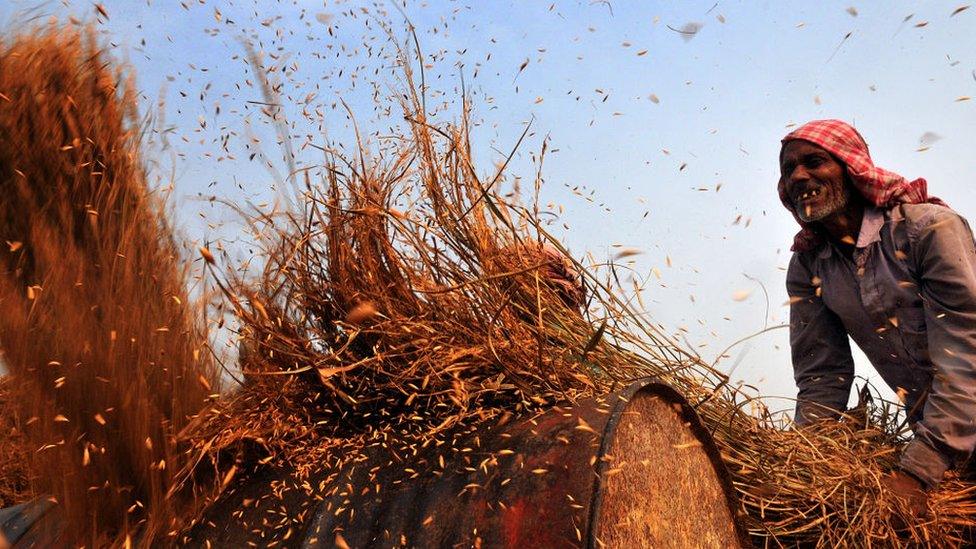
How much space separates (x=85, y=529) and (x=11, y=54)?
190 cm

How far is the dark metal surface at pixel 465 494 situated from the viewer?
1.60m

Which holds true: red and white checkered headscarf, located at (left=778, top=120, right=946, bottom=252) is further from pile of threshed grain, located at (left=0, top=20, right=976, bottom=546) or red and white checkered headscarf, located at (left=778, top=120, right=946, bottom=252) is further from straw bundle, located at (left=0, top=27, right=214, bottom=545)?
straw bundle, located at (left=0, top=27, right=214, bottom=545)

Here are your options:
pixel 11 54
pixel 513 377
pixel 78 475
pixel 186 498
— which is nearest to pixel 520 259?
pixel 513 377

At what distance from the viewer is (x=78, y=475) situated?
2.10 m

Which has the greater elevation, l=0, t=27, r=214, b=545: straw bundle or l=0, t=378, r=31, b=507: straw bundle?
l=0, t=27, r=214, b=545: straw bundle

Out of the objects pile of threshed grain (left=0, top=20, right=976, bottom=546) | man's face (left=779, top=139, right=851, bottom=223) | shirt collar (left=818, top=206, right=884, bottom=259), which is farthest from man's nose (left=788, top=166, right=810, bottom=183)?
pile of threshed grain (left=0, top=20, right=976, bottom=546)

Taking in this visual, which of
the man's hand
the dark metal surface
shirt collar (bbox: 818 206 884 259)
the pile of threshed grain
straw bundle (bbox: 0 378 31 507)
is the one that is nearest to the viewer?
the dark metal surface

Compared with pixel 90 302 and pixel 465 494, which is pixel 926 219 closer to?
pixel 465 494

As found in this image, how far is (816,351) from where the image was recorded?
3555 millimetres

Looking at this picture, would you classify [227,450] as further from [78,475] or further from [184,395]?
[78,475]

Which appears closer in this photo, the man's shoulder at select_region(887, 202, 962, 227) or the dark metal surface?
the dark metal surface

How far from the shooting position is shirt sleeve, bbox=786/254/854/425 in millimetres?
3469

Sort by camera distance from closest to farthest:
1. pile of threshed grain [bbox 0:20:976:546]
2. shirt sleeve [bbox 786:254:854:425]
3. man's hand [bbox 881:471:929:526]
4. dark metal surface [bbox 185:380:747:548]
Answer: dark metal surface [bbox 185:380:747:548] < pile of threshed grain [bbox 0:20:976:546] < man's hand [bbox 881:471:929:526] < shirt sleeve [bbox 786:254:854:425]

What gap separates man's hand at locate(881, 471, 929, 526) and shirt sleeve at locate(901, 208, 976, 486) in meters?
0.05
